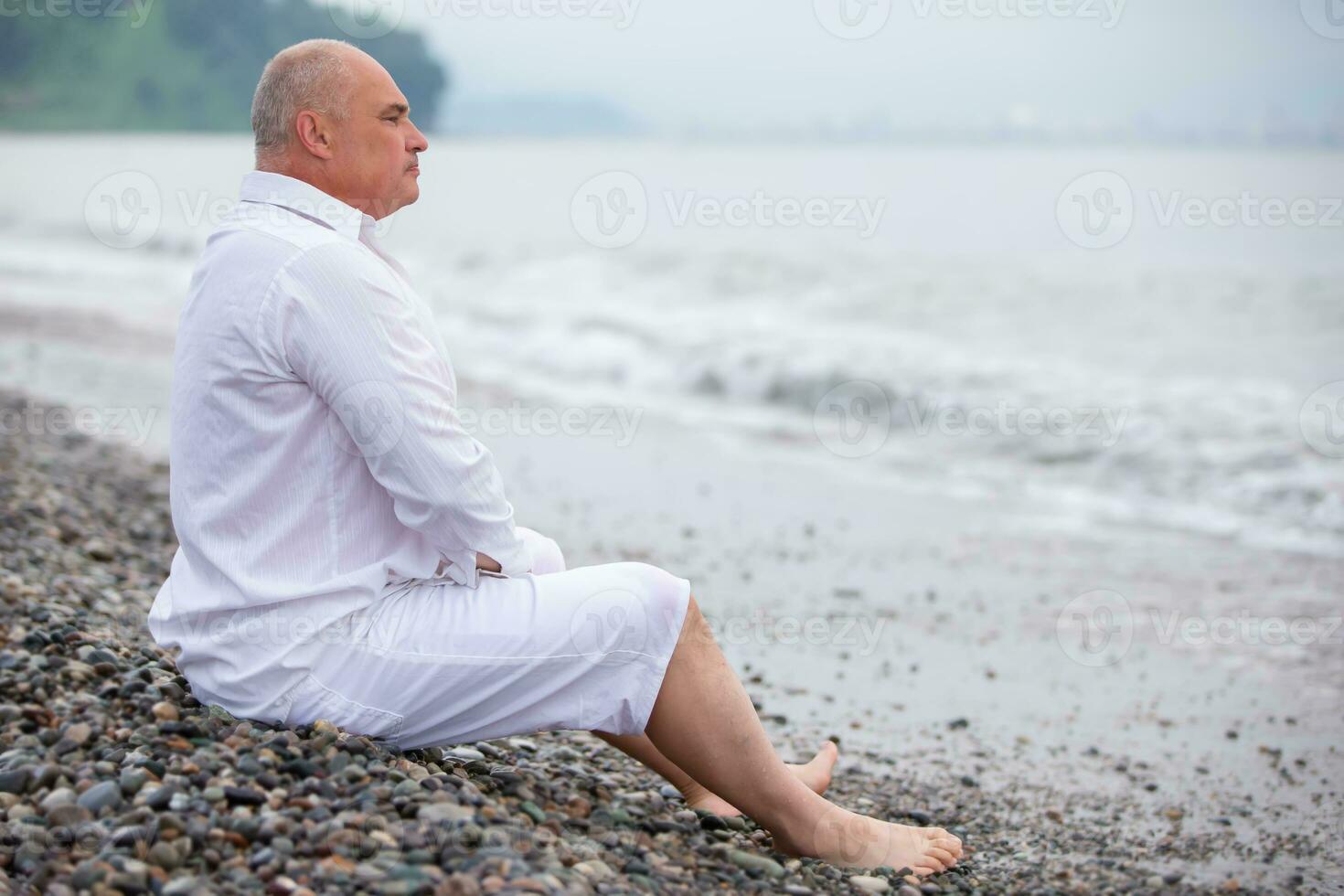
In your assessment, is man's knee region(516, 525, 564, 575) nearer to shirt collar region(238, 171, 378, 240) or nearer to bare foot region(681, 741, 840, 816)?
bare foot region(681, 741, 840, 816)

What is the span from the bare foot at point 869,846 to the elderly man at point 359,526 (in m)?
0.24

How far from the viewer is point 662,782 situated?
3848 mm

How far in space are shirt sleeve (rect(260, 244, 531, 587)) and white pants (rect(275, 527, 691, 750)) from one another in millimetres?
226

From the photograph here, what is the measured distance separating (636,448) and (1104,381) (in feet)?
19.5

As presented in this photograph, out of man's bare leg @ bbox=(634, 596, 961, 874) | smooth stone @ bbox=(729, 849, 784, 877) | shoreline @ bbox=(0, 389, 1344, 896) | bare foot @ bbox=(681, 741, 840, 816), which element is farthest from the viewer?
bare foot @ bbox=(681, 741, 840, 816)

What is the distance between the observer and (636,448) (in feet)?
32.3

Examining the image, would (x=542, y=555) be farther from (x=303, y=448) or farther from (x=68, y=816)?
(x=68, y=816)

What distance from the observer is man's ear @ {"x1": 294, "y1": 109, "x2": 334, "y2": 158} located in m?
2.87

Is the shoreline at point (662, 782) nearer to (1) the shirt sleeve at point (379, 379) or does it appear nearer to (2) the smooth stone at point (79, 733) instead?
(2) the smooth stone at point (79, 733)

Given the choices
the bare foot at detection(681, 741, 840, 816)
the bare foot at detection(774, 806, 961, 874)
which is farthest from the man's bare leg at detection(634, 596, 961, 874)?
the bare foot at detection(681, 741, 840, 816)

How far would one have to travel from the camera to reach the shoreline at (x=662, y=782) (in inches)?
104

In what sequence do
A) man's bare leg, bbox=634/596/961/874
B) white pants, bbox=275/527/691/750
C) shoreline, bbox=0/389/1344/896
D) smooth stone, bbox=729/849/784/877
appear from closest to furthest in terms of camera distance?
shoreline, bbox=0/389/1344/896
white pants, bbox=275/527/691/750
man's bare leg, bbox=634/596/961/874
smooth stone, bbox=729/849/784/877

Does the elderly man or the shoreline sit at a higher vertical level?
the elderly man

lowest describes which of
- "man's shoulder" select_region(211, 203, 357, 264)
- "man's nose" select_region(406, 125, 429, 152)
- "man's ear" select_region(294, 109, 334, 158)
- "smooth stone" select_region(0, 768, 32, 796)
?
"smooth stone" select_region(0, 768, 32, 796)
